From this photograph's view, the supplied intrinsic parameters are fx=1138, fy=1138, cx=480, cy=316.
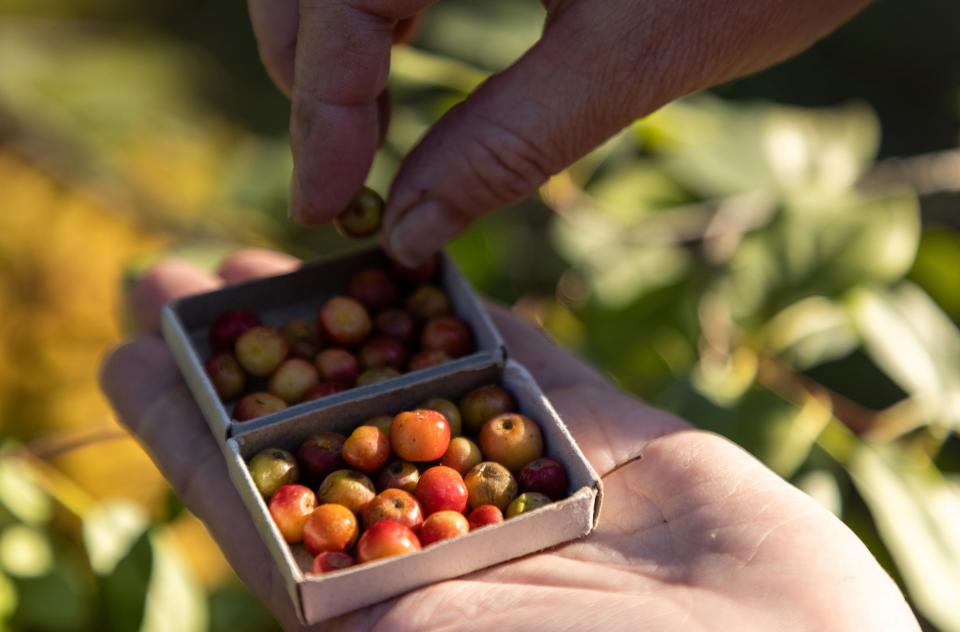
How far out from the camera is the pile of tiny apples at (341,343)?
243 cm

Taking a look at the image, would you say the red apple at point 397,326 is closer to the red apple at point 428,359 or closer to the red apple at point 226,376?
the red apple at point 428,359

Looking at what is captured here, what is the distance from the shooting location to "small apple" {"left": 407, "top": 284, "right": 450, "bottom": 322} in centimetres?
264

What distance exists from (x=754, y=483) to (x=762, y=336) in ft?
3.59

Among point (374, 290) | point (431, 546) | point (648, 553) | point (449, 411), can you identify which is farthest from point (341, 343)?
point (648, 553)

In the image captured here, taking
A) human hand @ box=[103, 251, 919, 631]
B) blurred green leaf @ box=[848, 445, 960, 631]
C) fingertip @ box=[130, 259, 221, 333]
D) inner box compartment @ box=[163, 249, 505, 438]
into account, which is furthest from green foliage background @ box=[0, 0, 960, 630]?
inner box compartment @ box=[163, 249, 505, 438]

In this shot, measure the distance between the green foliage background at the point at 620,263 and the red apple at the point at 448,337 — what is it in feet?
1.74

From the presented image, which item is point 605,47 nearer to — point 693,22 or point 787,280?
point 693,22

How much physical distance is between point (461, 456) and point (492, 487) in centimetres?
11

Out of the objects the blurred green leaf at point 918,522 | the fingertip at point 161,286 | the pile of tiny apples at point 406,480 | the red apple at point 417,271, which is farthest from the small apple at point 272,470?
the blurred green leaf at point 918,522

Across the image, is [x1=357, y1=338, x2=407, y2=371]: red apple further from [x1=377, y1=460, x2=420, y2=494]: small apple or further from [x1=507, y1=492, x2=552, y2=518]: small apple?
[x1=507, y1=492, x2=552, y2=518]: small apple

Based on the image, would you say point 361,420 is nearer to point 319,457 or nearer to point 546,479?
point 319,457

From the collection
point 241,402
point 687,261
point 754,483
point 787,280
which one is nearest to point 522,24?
point 687,261

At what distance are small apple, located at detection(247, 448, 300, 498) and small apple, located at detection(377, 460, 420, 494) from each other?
0.56ft

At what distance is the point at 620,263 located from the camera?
3.33m
